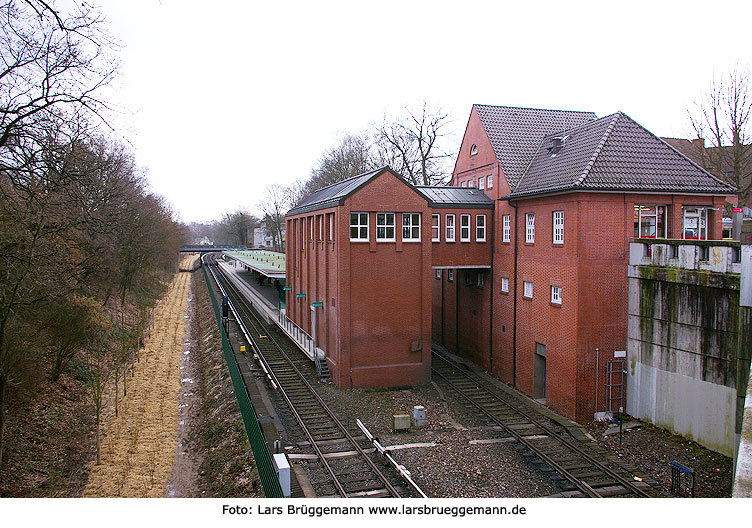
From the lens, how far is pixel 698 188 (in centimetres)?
1847

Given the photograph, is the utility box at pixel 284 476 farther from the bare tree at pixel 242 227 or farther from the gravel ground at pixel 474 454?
the bare tree at pixel 242 227

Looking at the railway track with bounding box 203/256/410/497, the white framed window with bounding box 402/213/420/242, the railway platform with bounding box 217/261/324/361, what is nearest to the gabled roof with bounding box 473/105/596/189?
the white framed window with bounding box 402/213/420/242

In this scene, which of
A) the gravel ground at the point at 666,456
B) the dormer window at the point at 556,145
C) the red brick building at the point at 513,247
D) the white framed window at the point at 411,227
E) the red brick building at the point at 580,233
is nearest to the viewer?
the gravel ground at the point at 666,456

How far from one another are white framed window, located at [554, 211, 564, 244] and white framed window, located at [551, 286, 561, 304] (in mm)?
1569

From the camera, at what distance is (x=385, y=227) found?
2112 cm

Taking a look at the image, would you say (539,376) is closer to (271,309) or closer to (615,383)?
(615,383)

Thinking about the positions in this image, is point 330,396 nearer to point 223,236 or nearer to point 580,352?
point 580,352

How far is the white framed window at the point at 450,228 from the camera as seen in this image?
76.9 ft

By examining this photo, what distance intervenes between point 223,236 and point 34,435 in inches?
6401

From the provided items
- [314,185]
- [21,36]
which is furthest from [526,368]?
[314,185]

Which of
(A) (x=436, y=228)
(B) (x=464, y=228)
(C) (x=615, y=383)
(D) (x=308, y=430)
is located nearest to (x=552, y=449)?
(C) (x=615, y=383)

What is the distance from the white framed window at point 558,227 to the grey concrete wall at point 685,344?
2.21m

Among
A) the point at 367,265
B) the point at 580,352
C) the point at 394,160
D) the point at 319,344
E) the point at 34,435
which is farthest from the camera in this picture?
the point at 394,160

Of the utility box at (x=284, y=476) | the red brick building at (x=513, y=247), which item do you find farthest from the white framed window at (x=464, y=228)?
the utility box at (x=284, y=476)
